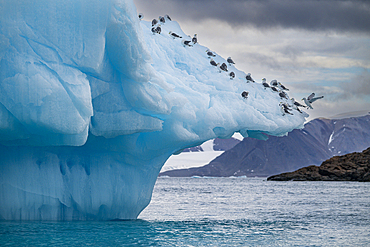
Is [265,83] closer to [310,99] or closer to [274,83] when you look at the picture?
[274,83]

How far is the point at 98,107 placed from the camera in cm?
1359

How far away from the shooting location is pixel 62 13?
12.8 m

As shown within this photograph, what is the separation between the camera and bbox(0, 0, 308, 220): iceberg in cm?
1194

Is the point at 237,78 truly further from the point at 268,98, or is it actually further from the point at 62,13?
the point at 62,13

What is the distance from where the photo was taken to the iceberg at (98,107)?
1194 centimetres

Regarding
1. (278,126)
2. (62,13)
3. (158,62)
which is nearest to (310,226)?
(278,126)

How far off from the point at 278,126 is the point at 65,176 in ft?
26.0

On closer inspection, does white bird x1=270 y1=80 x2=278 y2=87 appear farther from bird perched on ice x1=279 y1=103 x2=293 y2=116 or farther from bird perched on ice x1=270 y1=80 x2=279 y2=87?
bird perched on ice x1=279 y1=103 x2=293 y2=116

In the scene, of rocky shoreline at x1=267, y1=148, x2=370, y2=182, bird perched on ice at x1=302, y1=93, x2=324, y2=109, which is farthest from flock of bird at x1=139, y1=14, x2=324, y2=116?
rocky shoreline at x1=267, y1=148, x2=370, y2=182

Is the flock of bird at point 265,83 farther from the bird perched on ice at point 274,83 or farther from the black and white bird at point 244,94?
the black and white bird at point 244,94

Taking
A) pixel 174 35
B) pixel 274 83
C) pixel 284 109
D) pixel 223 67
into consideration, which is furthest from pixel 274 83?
pixel 174 35

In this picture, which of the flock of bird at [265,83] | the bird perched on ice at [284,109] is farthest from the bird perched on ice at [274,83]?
the bird perched on ice at [284,109]

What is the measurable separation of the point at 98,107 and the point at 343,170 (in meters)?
121

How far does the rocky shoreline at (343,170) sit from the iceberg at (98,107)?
108253 mm
